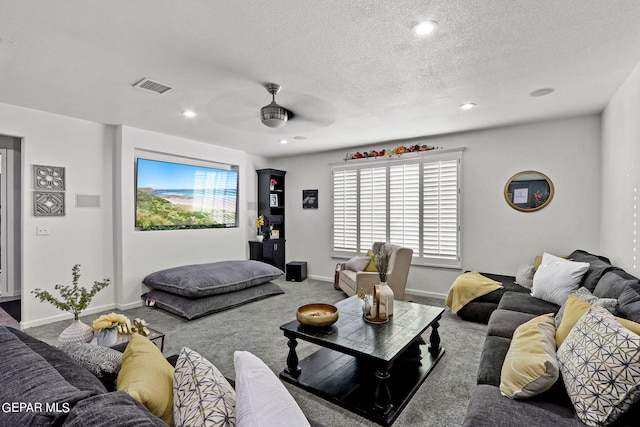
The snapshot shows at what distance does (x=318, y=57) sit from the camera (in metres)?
2.41

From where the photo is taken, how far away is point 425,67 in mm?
2574

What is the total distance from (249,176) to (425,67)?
14.8ft

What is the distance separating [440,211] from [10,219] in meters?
6.64

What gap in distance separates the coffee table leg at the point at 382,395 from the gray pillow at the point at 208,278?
276 centimetres

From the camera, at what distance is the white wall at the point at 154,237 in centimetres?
432

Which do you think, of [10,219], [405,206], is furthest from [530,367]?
[10,219]

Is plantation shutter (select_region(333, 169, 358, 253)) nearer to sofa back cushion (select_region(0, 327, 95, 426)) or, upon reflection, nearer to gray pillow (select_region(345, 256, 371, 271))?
gray pillow (select_region(345, 256, 371, 271))

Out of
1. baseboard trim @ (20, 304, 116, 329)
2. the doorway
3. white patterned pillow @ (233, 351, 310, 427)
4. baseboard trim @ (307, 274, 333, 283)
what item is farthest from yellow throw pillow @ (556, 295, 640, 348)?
the doorway

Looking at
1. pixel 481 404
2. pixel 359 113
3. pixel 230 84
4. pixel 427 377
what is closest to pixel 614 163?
pixel 359 113

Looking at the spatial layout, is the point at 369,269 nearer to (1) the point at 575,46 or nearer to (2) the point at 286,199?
(2) the point at 286,199

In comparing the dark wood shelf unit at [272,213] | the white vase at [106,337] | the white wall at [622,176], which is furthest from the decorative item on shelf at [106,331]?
the dark wood shelf unit at [272,213]

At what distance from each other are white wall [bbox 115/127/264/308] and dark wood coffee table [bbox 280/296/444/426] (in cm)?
307

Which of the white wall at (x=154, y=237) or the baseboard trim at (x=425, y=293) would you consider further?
the baseboard trim at (x=425, y=293)

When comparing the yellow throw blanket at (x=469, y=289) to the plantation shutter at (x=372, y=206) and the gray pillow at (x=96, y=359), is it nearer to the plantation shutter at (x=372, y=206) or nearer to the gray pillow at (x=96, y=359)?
the plantation shutter at (x=372, y=206)
